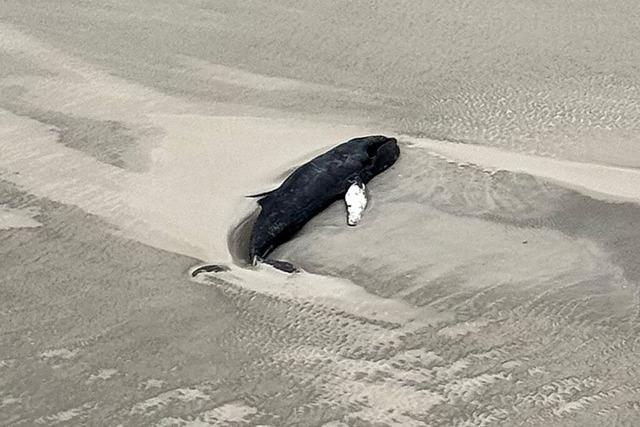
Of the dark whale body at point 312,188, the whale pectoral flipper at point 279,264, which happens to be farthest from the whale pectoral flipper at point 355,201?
the whale pectoral flipper at point 279,264

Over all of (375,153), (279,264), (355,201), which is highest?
(375,153)

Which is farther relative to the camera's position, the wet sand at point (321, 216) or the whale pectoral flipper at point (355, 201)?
the whale pectoral flipper at point (355, 201)

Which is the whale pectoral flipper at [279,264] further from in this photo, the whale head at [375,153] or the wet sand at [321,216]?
the whale head at [375,153]

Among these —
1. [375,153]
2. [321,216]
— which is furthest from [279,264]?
[375,153]

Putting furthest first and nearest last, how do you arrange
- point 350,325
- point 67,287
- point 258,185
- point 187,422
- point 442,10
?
point 442,10 < point 258,185 < point 67,287 < point 350,325 < point 187,422

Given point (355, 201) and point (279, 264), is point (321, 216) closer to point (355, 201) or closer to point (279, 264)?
point (355, 201)

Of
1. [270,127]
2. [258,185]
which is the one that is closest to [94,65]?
[270,127]

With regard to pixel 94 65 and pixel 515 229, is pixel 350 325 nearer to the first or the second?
pixel 515 229
